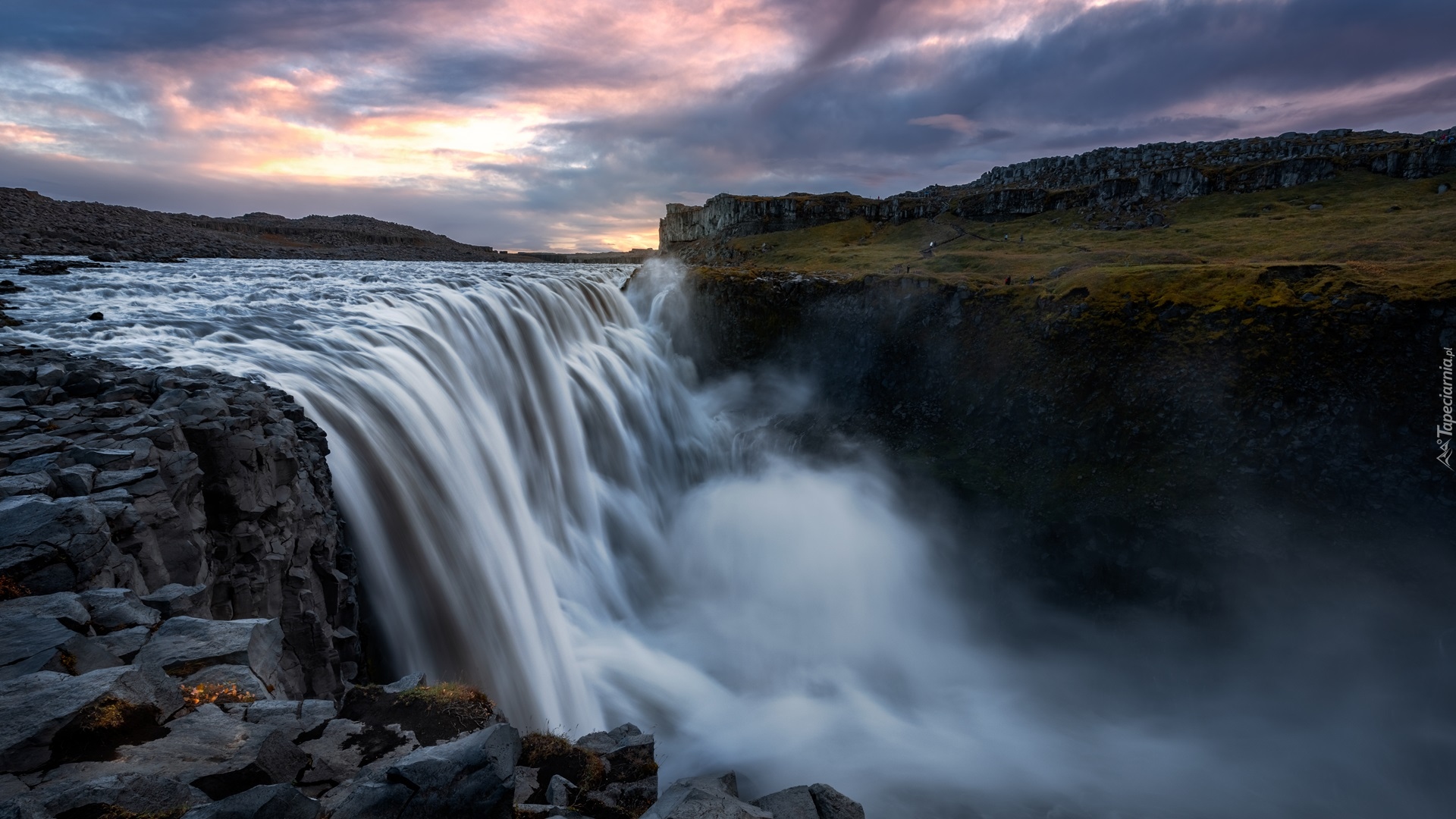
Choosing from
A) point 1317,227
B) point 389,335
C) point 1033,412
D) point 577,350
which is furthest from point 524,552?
point 1317,227

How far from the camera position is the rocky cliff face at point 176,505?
20.1 ft

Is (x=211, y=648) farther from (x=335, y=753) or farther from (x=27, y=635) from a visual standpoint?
(x=335, y=753)

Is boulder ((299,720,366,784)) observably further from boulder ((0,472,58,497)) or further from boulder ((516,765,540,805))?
boulder ((0,472,58,497))

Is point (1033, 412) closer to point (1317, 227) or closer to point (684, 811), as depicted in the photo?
point (684, 811)

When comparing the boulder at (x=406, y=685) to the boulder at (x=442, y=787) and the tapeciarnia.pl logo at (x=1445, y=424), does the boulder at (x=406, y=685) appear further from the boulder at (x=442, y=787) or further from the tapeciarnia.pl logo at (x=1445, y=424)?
the tapeciarnia.pl logo at (x=1445, y=424)

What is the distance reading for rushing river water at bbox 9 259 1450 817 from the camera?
43.2ft

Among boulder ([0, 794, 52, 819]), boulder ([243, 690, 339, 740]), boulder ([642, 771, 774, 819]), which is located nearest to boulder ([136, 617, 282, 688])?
boulder ([243, 690, 339, 740])

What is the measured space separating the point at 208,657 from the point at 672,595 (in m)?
16.0

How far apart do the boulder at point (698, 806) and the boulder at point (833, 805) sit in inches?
66.1

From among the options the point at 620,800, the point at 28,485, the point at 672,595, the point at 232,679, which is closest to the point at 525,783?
the point at 620,800

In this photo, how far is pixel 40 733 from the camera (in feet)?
13.8

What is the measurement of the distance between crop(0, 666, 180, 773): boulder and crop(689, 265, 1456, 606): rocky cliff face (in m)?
24.3

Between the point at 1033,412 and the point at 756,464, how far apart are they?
11718 mm

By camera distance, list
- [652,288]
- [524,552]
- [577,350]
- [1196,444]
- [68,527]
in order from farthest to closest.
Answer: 1. [652,288]
2. [577,350]
3. [1196,444]
4. [524,552]
5. [68,527]
